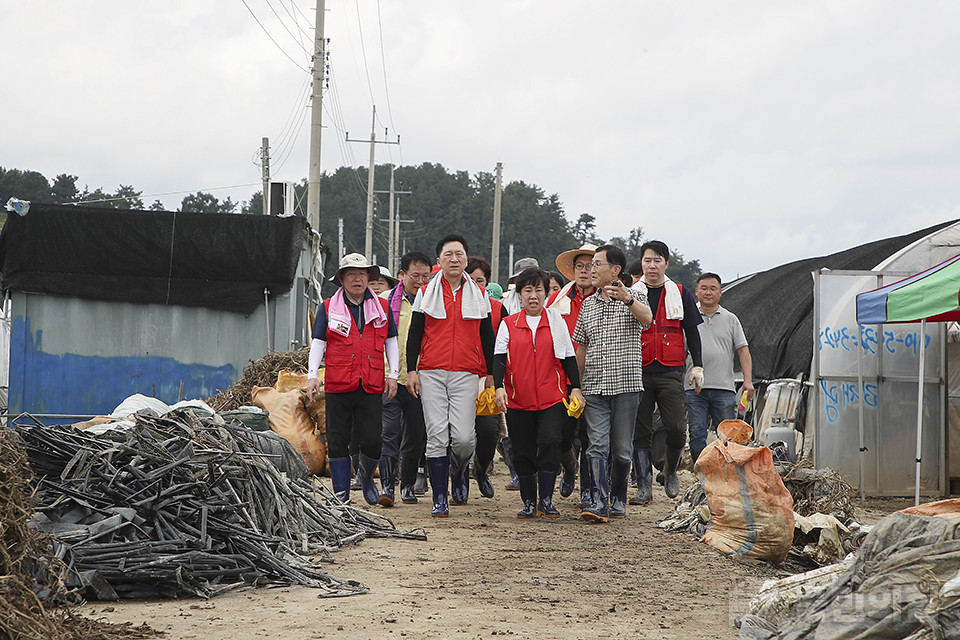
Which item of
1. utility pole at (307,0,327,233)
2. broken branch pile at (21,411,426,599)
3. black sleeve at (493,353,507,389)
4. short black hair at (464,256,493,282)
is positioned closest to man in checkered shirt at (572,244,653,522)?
black sleeve at (493,353,507,389)

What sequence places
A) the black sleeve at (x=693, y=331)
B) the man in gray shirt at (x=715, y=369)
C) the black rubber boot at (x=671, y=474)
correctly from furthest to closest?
the man in gray shirt at (x=715, y=369)
the black rubber boot at (x=671, y=474)
the black sleeve at (x=693, y=331)

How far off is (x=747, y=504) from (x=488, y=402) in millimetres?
2273

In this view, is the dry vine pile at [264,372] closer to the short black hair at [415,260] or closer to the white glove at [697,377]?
the short black hair at [415,260]

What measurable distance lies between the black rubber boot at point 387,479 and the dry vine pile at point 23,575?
4.19 metres

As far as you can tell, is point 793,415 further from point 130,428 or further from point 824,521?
point 130,428

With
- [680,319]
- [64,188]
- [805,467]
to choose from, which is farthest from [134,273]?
[64,188]

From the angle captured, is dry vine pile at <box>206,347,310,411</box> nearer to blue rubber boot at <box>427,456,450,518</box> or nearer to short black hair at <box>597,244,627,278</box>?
blue rubber boot at <box>427,456,450,518</box>

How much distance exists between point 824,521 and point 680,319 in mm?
2209

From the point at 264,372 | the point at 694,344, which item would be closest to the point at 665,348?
A: the point at 694,344

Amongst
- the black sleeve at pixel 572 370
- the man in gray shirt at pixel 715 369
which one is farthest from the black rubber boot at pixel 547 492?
the man in gray shirt at pixel 715 369

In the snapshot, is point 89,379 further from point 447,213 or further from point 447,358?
point 447,213

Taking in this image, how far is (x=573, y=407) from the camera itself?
7129 mm

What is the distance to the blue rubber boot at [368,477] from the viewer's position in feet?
24.8

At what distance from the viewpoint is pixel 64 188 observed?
208 feet
